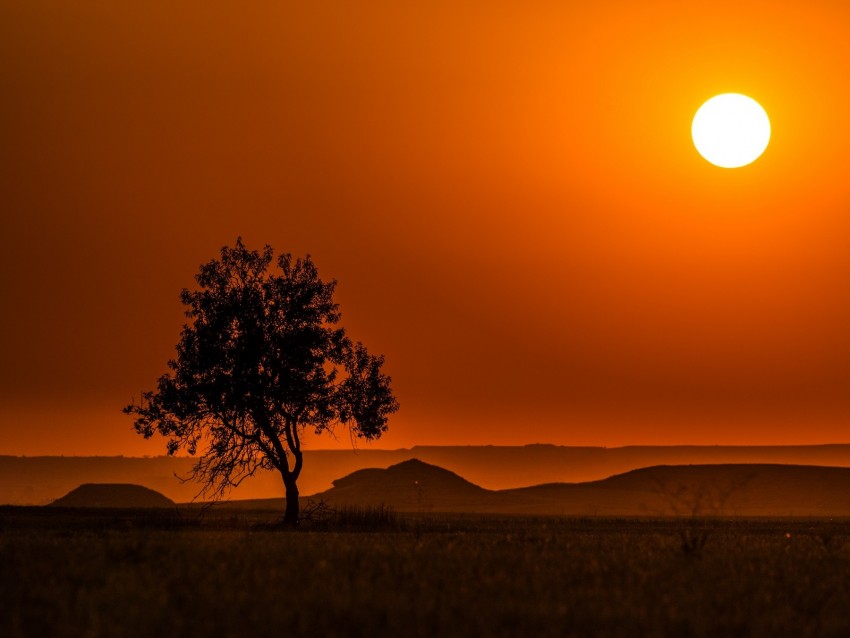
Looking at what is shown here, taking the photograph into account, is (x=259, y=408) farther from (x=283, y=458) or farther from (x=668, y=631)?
(x=668, y=631)

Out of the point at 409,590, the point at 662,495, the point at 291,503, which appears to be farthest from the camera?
the point at 662,495

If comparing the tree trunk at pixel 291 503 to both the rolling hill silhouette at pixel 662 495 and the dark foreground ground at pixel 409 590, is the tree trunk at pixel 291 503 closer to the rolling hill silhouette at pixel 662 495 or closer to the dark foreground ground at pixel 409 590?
the dark foreground ground at pixel 409 590

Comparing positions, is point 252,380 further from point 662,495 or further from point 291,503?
point 662,495

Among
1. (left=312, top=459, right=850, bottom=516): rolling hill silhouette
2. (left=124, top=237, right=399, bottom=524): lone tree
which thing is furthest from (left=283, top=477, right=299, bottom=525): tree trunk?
(left=312, top=459, right=850, bottom=516): rolling hill silhouette

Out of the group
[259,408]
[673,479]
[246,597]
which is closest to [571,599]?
[246,597]

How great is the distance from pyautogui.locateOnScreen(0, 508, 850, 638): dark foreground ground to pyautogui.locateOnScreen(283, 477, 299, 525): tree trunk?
22527 millimetres

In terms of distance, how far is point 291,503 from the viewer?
5038 centimetres

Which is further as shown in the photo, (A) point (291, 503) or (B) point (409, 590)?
→ (A) point (291, 503)

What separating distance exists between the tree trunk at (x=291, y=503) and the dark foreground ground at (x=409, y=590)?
22.5m

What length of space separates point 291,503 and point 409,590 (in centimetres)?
3422

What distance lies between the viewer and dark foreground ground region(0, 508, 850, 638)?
1378cm

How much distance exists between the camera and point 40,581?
677 inches

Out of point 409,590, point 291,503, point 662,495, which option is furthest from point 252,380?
point 662,495

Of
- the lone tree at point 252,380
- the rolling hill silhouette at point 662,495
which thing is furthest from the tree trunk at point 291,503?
the rolling hill silhouette at point 662,495
